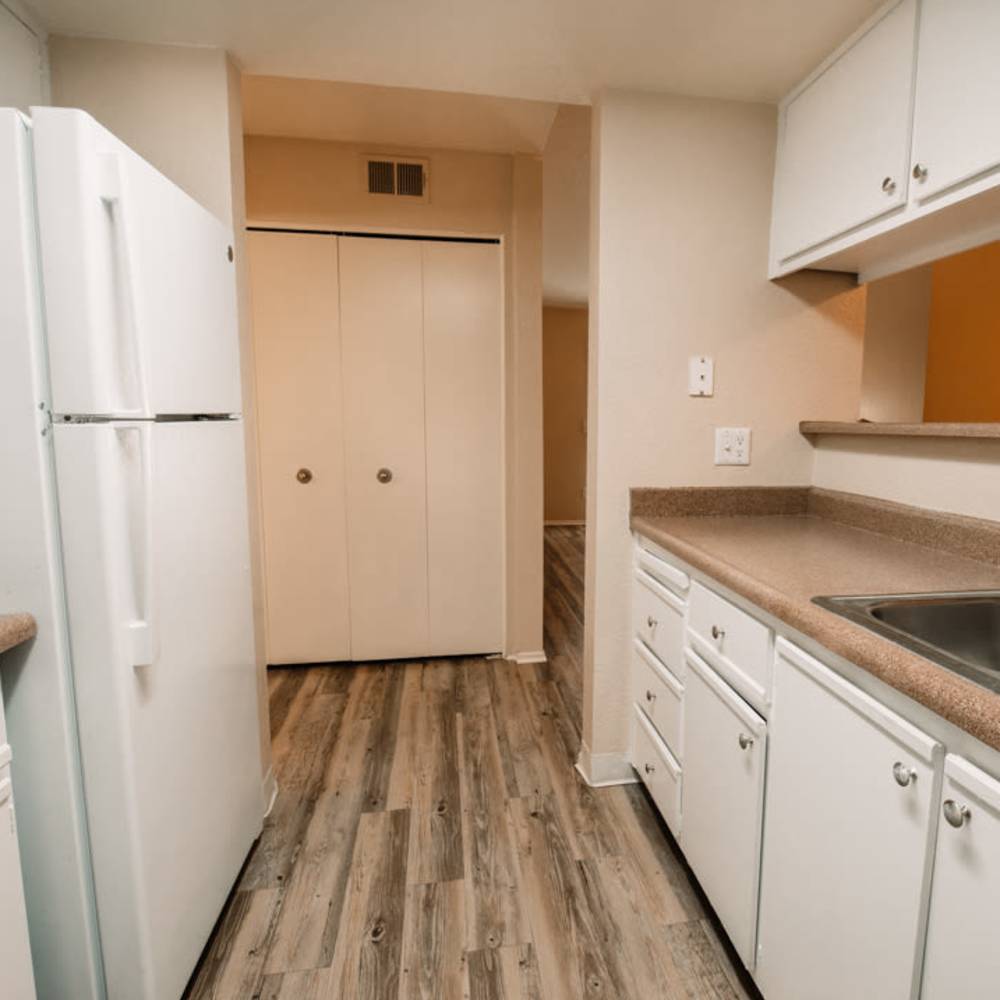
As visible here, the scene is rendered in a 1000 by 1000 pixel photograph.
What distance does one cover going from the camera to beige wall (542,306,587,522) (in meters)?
6.38

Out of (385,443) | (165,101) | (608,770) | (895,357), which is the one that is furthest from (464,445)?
(895,357)

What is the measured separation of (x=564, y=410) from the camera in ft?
21.3

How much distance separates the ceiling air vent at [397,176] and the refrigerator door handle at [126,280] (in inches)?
74.1

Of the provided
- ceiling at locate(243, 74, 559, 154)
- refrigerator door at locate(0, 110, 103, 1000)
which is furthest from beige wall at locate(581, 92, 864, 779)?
refrigerator door at locate(0, 110, 103, 1000)

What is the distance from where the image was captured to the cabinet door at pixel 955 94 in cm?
109

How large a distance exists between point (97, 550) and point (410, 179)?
230 centimetres

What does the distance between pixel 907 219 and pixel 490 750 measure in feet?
6.68

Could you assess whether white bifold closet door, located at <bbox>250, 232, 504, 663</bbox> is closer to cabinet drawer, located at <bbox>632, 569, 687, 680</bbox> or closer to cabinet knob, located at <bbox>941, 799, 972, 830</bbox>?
cabinet drawer, located at <bbox>632, 569, 687, 680</bbox>

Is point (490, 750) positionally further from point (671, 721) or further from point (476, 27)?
point (476, 27)

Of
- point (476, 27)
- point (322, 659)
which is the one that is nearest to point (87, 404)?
point (476, 27)

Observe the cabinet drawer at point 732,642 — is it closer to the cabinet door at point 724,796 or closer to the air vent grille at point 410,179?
the cabinet door at point 724,796

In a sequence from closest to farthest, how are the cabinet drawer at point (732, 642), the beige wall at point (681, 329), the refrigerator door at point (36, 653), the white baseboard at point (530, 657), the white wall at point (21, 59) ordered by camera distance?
1. the refrigerator door at point (36, 653)
2. the cabinet drawer at point (732, 642)
3. the white wall at point (21, 59)
4. the beige wall at point (681, 329)
5. the white baseboard at point (530, 657)

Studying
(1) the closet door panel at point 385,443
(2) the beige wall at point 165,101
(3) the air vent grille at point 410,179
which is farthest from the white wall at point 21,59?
(3) the air vent grille at point 410,179

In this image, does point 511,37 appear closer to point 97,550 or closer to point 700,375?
point 700,375
